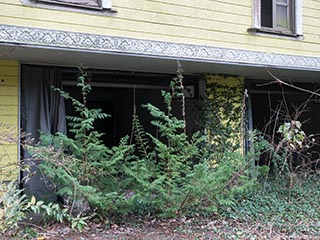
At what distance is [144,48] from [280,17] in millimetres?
3489

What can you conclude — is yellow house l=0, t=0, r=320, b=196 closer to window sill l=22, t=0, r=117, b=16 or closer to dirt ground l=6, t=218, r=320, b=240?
window sill l=22, t=0, r=117, b=16

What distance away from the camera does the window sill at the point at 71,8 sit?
6.44 meters

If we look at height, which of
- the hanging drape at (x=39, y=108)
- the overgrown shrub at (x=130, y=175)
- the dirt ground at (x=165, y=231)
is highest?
the hanging drape at (x=39, y=108)

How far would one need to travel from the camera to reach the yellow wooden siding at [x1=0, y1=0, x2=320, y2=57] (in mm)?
6527

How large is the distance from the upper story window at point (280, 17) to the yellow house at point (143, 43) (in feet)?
0.07

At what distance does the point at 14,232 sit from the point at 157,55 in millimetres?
3529

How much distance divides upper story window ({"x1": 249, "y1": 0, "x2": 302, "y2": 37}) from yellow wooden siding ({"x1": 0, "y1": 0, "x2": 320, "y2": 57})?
0.17m

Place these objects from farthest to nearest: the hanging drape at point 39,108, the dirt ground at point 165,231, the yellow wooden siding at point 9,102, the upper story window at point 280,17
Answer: the upper story window at point 280,17 < the hanging drape at point 39,108 < the yellow wooden siding at point 9,102 < the dirt ground at point 165,231

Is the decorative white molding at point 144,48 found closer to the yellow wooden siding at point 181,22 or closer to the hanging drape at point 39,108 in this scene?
the yellow wooden siding at point 181,22

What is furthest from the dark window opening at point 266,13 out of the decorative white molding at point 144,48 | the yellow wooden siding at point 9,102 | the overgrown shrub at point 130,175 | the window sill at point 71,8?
the yellow wooden siding at point 9,102

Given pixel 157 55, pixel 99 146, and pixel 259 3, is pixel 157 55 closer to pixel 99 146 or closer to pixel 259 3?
pixel 99 146

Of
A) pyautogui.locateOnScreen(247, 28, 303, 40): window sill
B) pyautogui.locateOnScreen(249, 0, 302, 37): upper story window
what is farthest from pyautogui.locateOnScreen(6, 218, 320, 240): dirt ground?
pyautogui.locateOnScreen(249, 0, 302, 37): upper story window

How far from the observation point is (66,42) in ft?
21.3

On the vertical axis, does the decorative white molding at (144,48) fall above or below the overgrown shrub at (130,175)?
above
